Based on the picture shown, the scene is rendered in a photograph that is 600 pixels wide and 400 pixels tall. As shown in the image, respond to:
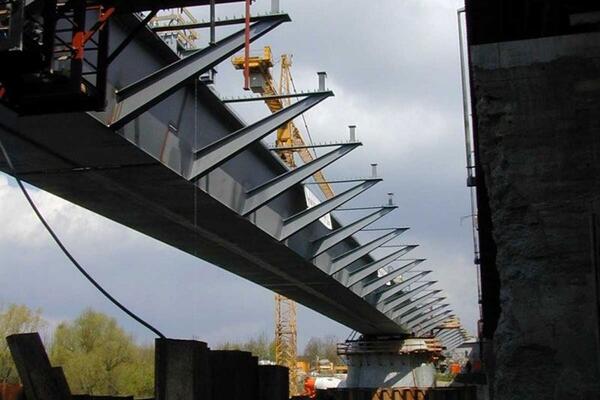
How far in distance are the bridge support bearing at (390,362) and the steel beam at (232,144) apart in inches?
1643

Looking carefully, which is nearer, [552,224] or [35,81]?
[552,224]

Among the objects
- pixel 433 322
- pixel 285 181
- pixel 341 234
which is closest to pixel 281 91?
pixel 433 322

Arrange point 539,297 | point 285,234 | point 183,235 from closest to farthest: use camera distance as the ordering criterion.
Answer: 1. point 539,297
2. point 183,235
3. point 285,234

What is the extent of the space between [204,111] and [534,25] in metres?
7.97

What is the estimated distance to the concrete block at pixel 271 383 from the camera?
42.4 feet

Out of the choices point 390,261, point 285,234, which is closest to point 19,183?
point 285,234

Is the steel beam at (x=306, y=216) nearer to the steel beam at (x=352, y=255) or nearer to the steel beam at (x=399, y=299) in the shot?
the steel beam at (x=352, y=255)

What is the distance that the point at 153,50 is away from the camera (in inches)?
500

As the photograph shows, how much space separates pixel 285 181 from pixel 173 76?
272 inches

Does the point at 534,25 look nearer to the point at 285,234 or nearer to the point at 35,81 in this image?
the point at 35,81

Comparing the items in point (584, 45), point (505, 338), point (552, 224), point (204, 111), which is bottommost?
point (505, 338)

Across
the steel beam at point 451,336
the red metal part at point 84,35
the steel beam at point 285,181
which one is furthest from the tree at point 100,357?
the steel beam at point 451,336

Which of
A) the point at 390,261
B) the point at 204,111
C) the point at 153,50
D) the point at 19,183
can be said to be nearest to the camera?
the point at 19,183

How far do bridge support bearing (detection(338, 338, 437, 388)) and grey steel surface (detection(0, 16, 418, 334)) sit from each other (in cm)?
3286
